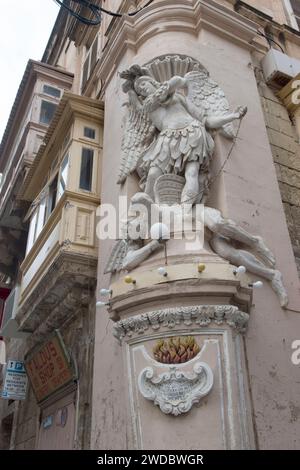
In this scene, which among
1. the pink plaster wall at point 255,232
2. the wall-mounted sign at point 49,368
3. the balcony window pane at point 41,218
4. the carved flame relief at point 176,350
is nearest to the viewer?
the carved flame relief at point 176,350

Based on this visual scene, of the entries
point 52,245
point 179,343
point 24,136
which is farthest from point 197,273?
point 24,136

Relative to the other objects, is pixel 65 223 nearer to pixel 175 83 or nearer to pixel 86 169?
pixel 86 169

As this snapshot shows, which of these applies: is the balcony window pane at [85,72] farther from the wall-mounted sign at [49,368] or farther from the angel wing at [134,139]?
the wall-mounted sign at [49,368]

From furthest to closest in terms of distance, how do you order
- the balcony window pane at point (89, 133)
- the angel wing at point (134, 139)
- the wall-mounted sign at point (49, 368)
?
the balcony window pane at point (89, 133) < the wall-mounted sign at point (49, 368) < the angel wing at point (134, 139)

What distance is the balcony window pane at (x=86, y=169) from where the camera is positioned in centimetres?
750

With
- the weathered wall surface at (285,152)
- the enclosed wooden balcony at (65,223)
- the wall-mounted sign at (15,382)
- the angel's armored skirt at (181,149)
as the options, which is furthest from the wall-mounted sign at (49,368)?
the weathered wall surface at (285,152)

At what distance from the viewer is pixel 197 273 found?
169 inches

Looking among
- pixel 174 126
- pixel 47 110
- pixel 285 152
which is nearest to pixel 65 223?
pixel 174 126

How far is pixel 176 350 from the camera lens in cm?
407

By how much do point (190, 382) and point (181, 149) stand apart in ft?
8.77

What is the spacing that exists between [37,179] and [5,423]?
6.20m

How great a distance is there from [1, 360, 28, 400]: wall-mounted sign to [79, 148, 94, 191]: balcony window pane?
14.4 feet

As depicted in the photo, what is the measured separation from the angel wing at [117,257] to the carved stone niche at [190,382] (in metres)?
1.16

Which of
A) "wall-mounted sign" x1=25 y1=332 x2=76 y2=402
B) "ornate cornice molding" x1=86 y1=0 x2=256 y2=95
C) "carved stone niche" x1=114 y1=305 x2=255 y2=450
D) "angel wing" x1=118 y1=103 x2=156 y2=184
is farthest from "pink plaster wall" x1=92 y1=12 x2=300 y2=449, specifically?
"wall-mounted sign" x1=25 y1=332 x2=76 y2=402
